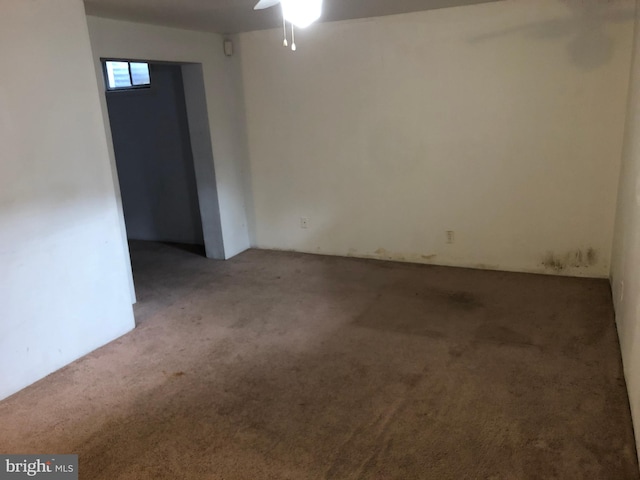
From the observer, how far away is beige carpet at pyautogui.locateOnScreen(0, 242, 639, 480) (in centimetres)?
219

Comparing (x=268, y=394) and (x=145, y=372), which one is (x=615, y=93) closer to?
(x=268, y=394)

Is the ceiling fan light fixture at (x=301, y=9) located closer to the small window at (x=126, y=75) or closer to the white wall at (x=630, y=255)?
the white wall at (x=630, y=255)

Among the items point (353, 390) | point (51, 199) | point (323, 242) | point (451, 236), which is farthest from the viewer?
point (323, 242)

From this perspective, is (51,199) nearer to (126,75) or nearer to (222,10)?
(222,10)

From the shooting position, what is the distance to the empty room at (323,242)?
7.79 feet

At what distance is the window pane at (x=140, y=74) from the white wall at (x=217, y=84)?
1.22 meters

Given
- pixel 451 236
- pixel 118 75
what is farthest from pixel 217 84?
pixel 451 236

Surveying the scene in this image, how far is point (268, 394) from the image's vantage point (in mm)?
2723

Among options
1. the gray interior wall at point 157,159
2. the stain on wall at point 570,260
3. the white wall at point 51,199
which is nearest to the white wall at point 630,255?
the stain on wall at point 570,260

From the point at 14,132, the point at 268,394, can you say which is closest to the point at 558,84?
the point at 268,394

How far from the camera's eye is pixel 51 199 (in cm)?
301

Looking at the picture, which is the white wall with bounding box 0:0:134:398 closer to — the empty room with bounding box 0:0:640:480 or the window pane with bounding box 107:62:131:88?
the empty room with bounding box 0:0:640:480

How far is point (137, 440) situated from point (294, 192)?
3139mm

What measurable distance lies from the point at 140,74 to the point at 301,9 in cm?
409
